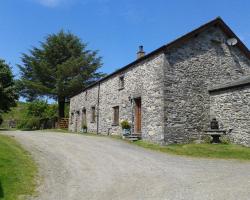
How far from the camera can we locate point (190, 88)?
61.9 ft

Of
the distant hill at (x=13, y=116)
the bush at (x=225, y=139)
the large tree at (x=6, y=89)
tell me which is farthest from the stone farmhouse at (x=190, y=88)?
the distant hill at (x=13, y=116)

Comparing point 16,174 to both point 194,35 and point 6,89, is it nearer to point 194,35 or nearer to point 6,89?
point 194,35

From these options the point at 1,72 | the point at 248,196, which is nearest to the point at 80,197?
the point at 248,196

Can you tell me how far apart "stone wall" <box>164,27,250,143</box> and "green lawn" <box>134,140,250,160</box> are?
1.10 meters

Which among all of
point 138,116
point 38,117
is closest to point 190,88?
point 138,116

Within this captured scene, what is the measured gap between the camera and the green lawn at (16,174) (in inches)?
309

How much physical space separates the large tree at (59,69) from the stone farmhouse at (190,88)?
19179 mm

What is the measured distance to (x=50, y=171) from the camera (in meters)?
10.1

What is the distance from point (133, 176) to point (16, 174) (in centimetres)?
331

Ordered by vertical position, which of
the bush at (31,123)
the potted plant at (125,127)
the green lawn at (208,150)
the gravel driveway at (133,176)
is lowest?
the gravel driveway at (133,176)

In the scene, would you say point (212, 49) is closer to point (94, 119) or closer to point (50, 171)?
point (94, 119)

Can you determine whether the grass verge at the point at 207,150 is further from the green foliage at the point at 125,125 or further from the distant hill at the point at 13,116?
the distant hill at the point at 13,116

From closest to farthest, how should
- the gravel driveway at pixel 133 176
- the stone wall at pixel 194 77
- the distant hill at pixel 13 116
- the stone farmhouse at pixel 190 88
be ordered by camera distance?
1. the gravel driveway at pixel 133 176
2. the stone farmhouse at pixel 190 88
3. the stone wall at pixel 194 77
4. the distant hill at pixel 13 116

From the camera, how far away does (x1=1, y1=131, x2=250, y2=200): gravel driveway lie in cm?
780
